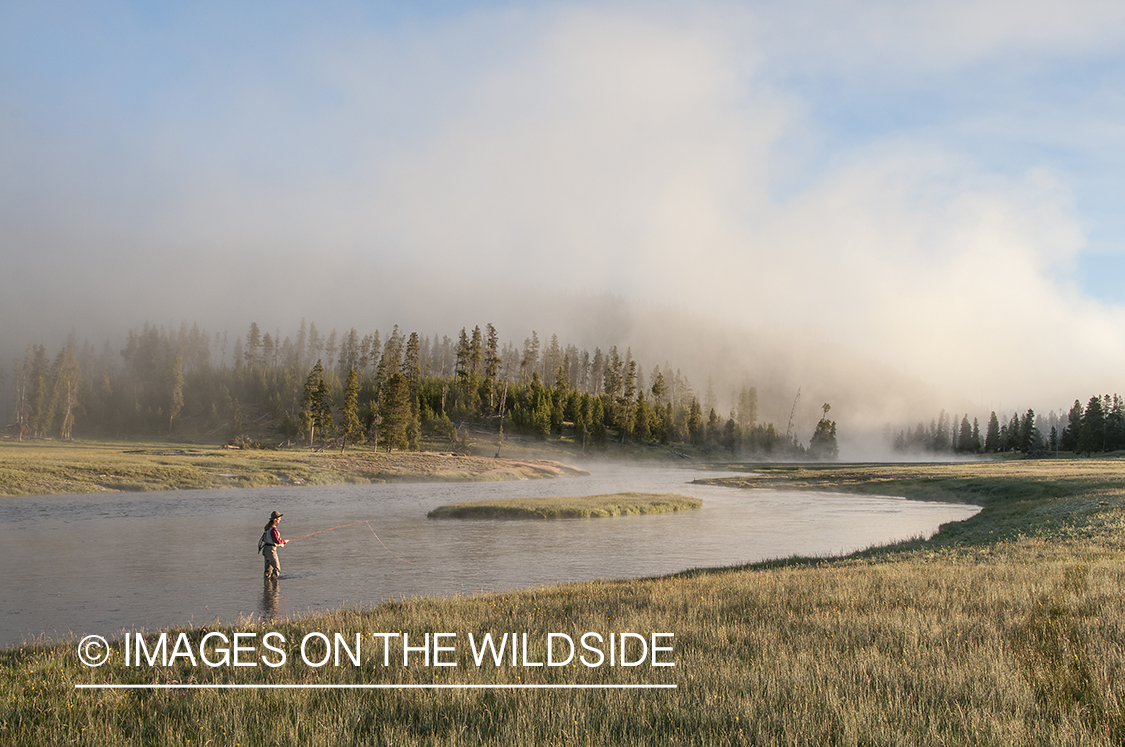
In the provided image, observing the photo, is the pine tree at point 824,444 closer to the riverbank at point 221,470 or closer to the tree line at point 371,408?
the tree line at point 371,408

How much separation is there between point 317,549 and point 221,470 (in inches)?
1696

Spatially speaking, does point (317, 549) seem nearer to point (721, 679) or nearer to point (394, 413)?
point (721, 679)

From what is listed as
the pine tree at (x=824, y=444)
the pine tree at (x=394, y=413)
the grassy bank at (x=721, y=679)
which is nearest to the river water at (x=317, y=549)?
the grassy bank at (x=721, y=679)

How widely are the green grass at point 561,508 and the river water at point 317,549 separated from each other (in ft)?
5.47

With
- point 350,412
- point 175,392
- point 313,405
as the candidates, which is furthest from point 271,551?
point 175,392

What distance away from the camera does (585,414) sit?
137 metres

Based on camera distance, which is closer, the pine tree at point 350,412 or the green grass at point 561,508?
the green grass at point 561,508

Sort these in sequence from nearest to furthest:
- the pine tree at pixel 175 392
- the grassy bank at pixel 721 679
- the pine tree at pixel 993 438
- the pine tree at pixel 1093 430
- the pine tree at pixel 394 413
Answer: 1. the grassy bank at pixel 721 679
2. the pine tree at pixel 394 413
3. the pine tree at pixel 1093 430
4. the pine tree at pixel 175 392
5. the pine tree at pixel 993 438

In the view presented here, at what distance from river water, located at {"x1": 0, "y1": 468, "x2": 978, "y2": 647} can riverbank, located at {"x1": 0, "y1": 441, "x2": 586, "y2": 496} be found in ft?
19.0

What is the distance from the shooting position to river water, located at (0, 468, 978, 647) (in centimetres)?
1705

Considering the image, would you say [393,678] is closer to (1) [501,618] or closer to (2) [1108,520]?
(1) [501,618]

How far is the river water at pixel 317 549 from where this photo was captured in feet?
55.9

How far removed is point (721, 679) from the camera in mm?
7969

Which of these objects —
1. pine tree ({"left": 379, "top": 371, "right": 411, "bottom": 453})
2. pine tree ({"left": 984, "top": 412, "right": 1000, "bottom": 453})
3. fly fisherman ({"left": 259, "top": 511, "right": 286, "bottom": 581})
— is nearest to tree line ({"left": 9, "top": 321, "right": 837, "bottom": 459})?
pine tree ({"left": 379, "top": 371, "right": 411, "bottom": 453})
